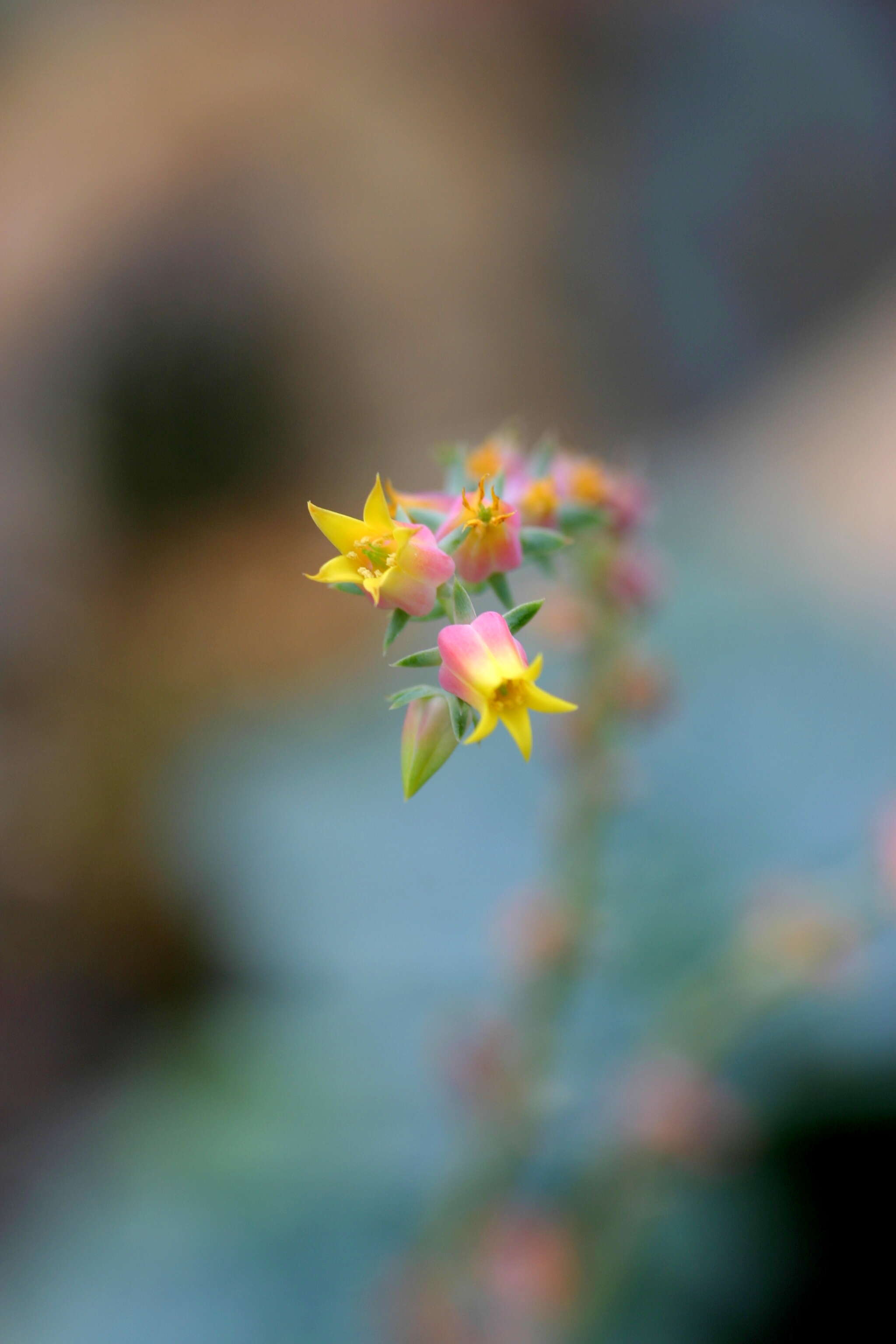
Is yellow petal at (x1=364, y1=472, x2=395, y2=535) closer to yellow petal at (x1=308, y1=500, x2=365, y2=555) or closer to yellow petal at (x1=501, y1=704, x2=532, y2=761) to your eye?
yellow petal at (x1=308, y1=500, x2=365, y2=555)

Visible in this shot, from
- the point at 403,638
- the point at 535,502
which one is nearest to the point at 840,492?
the point at 403,638

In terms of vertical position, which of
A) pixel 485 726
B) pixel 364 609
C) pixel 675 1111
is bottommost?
pixel 675 1111

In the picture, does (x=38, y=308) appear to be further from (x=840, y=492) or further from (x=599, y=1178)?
(x=599, y=1178)

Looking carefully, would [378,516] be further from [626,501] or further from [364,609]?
[364,609]

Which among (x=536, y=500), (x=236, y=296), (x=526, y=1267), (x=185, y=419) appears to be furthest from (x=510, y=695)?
(x=236, y=296)

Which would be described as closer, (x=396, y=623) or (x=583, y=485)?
(x=396, y=623)
